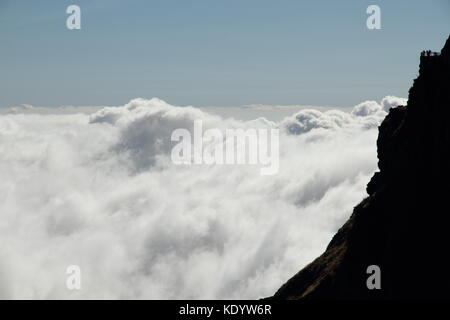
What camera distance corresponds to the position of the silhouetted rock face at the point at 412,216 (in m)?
91.1

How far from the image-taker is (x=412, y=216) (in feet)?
312

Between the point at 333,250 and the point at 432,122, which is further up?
the point at 432,122

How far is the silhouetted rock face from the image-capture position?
9112cm

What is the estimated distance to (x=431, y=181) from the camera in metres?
95.4

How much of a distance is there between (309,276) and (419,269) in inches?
1233

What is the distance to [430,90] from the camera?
9862 centimetres

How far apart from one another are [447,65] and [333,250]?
1959 inches
